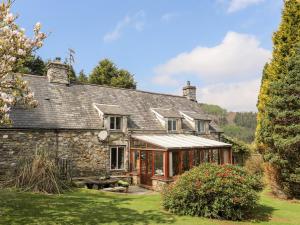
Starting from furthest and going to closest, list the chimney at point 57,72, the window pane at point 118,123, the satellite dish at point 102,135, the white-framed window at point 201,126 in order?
1. the white-framed window at point 201,126
2. the chimney at point 57,72
3. the window pane at point 118,123
4. the satellite dish at point 102,135

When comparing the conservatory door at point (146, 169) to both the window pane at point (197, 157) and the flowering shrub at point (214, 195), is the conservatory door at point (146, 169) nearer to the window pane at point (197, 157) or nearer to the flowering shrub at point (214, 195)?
the window pane at point (197, 157)

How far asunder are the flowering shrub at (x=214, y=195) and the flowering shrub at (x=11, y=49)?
735cm

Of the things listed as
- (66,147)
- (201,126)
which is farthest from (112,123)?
(201,126)

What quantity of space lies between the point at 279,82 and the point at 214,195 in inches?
350

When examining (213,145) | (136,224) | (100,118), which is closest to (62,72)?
(100,118)

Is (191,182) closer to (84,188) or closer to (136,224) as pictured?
(136,224)

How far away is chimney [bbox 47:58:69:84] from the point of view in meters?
22.5

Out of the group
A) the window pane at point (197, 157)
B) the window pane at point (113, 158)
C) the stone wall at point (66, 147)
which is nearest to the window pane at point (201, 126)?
Answer: the window pane at point (197, 157)

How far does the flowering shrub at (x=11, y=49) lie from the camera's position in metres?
8.77

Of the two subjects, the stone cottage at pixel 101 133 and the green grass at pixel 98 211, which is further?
the stone cottage at pixel 101 133

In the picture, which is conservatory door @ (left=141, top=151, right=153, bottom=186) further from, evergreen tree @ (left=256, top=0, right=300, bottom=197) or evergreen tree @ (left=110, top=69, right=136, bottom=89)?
evergreen tree @ (left=110, top=69, right=136, bottom=89)

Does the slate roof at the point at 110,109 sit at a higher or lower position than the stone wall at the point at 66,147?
higher

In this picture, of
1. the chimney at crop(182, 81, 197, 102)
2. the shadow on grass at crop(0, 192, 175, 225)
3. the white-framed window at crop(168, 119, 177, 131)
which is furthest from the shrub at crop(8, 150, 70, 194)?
the chimney at crop(182, 81, 197, 102)

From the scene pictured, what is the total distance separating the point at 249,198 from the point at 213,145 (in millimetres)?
9715
